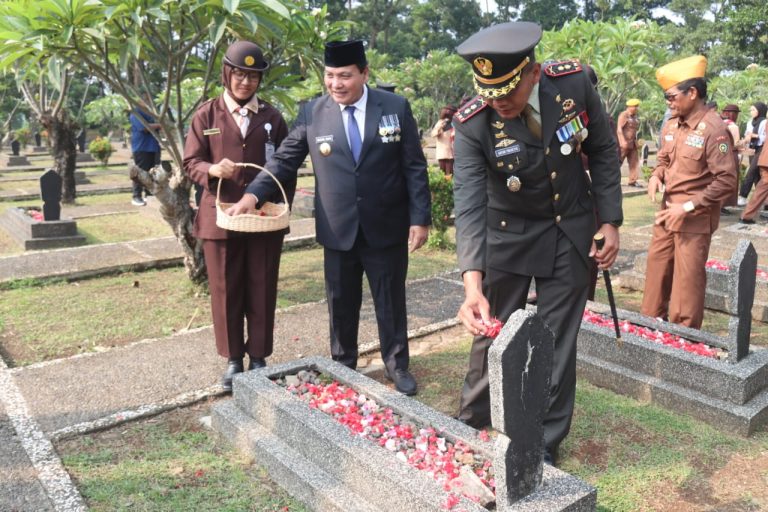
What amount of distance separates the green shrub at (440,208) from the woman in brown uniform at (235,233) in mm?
4210

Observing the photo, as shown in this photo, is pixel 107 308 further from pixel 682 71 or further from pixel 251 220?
pixel 682 71

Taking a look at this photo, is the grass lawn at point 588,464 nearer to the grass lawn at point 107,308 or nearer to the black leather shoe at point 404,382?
the black leather shoe at point 404,382

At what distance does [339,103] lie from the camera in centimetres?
374

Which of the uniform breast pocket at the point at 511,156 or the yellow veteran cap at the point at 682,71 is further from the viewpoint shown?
the yellow veteran cap at the point at 682,71

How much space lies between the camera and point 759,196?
30.5 feet

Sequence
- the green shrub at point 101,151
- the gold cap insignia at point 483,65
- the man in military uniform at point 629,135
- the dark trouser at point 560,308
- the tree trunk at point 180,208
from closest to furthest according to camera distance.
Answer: the gold cap insignia at point 483,65, the dark trouser at point 560,308, the tree trunk at point 180,208, the man in military uniform at point 629,135, the green shrub at point 101,151

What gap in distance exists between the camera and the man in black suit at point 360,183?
375cm

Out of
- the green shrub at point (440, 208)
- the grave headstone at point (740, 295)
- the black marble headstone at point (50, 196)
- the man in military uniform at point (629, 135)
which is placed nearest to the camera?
the grave headstone at point (740, 295)

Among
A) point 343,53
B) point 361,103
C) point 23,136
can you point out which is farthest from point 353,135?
point 23,136

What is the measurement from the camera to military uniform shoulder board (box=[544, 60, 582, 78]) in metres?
2.89

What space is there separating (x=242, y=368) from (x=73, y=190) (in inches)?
367

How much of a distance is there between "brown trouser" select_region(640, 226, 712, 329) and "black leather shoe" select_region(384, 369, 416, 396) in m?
2.14

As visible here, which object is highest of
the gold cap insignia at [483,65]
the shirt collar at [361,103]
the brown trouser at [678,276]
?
the gold cap insignia at [483,65]

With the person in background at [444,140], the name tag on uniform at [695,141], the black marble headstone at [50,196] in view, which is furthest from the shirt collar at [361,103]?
the person in background at [444,140]
